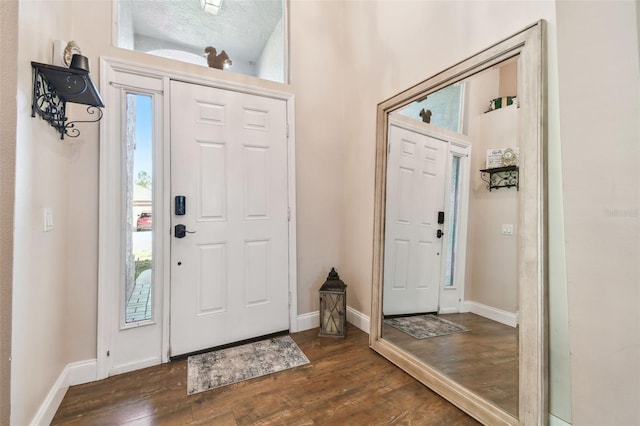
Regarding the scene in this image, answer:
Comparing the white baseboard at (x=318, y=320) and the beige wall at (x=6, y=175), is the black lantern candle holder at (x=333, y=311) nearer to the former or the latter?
the white baseboard at (x=318, y=320)

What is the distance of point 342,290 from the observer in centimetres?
256

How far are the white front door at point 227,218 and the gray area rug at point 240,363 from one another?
13cm

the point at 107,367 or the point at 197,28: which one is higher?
the point at 197,28

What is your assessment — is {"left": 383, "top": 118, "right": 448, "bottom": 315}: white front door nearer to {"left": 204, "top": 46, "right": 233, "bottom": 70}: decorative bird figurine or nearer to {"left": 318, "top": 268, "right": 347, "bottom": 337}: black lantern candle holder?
{"left": 318, "top": 268, "right": 347, "bottom": 337}: black lantern candle holder

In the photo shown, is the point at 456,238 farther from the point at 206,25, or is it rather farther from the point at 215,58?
the point at 206,25

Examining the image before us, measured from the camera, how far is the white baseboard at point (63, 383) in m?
1.43

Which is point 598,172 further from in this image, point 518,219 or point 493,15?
point 493,15

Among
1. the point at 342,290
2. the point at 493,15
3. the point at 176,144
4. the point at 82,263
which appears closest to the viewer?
the point at 493,15

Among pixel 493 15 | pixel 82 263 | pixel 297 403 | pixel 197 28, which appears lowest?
pixel 297 403

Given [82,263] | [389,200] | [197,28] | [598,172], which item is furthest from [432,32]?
[82,263]

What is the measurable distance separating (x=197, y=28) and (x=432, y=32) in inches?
77.6

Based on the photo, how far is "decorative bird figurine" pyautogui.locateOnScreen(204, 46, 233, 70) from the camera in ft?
7.82

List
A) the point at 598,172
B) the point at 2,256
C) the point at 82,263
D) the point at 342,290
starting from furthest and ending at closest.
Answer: the point at 342,290 < the point at 82,263 < the point at 598,172 < the point at 2,256

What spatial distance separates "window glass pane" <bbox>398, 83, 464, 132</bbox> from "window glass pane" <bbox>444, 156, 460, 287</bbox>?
0.26m
